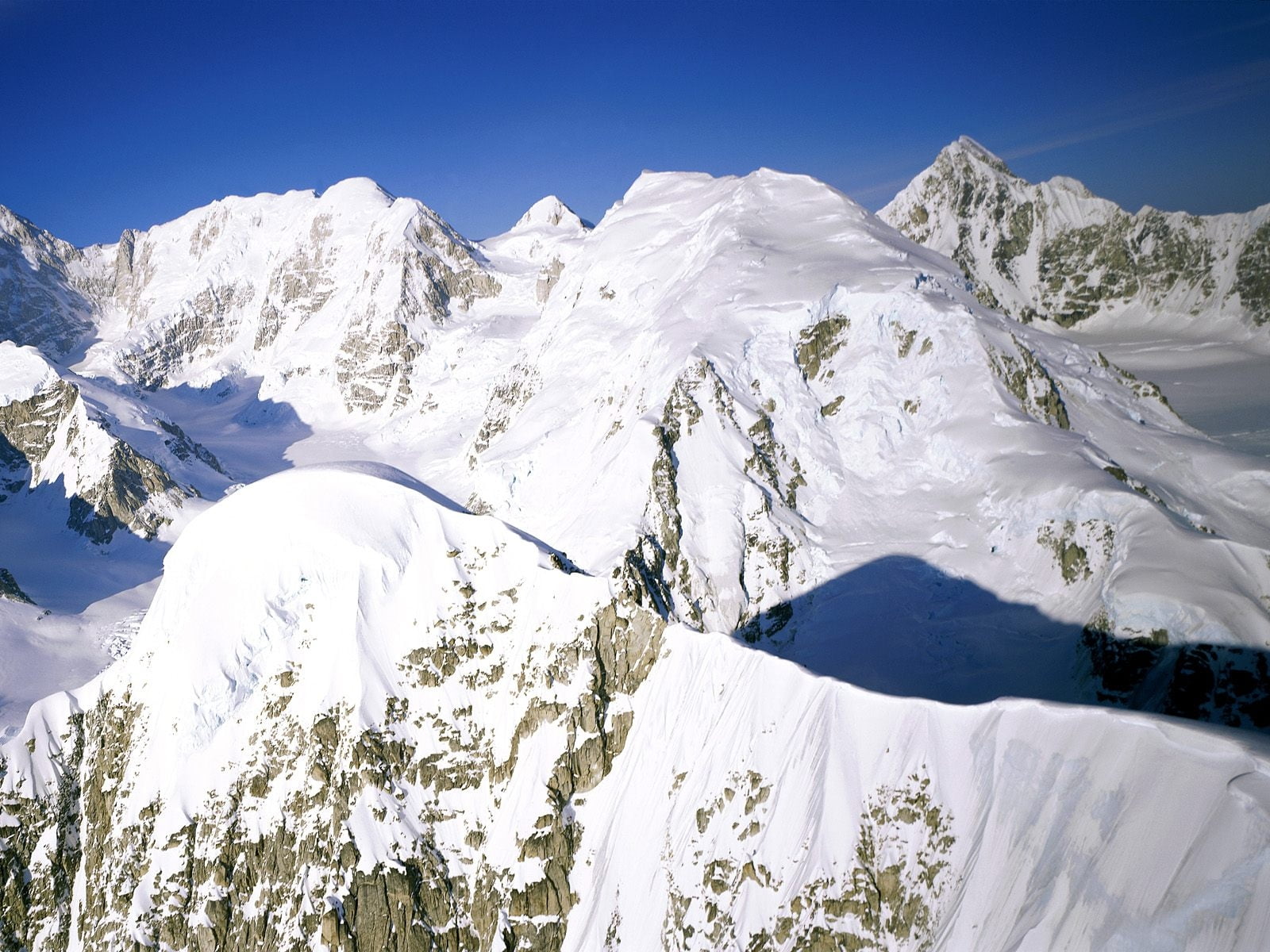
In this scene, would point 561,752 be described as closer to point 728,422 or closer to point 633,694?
point 633,694

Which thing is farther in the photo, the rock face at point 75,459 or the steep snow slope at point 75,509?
the rock face at point 75,459

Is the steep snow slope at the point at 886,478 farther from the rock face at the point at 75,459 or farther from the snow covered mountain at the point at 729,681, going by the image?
the rock face at the point at 75,459

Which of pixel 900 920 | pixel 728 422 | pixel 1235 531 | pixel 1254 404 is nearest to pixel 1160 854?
pixel 900 920

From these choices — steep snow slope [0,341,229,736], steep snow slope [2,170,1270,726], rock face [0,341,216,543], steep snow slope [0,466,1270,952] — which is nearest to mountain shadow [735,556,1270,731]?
steep snow slope [2,170,1270,726]

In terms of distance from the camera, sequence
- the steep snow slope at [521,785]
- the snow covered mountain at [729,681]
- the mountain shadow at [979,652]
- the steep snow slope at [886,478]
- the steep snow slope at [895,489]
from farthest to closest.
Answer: the steep snow slope at [886,478] < the steep snow slope at [895,489] < the mountain shadow at [979,652] < the snow covered mountain at [729,681] < the steep snow slope at [521,785]

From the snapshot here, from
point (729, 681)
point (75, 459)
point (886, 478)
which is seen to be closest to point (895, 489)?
point (886, 478)

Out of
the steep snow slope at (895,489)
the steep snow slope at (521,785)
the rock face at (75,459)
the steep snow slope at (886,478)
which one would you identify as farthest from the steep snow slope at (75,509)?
the steep snow slope at (886,478)

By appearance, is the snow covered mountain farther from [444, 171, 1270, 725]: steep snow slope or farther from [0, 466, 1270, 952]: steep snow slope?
[444, 171, 1270, 725]: steep snow slope
